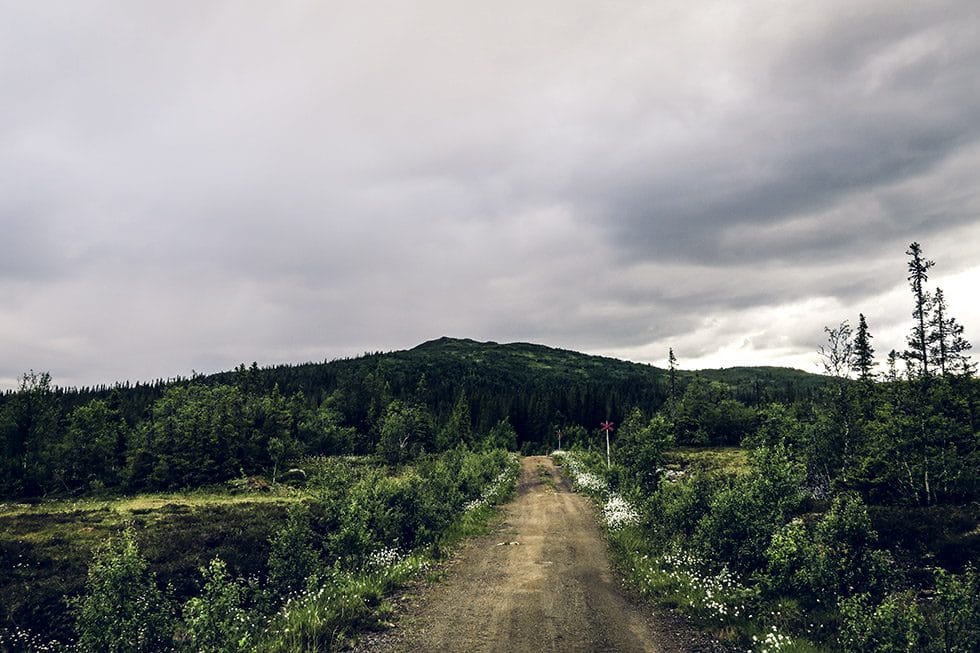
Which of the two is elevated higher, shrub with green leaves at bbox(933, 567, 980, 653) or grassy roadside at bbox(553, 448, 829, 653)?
shrub with green leaves at bbox(933, 567, 980, 653)

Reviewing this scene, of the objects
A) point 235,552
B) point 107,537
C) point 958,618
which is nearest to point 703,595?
point 958,618

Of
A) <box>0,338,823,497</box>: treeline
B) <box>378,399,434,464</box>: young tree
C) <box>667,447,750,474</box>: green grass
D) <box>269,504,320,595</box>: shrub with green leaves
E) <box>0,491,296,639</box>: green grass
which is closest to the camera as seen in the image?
<box>269,504,320,595</box>: shrub with green leaves

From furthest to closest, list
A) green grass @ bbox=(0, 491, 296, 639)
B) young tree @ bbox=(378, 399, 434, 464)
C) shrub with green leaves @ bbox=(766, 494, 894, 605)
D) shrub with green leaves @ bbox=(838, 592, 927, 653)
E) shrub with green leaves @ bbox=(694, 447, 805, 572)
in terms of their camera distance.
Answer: young tree @ bbox=(378, 399, 434, 464) → green grass @ bbox=(0, 491, 296, 639) → shrub with green leaves @ bbox=(694, 447, 805, 572) → shrub with green leaves @ bbox=(766, 494, 894, 605) → shrub with green leaves @ bbox=(838, 592, 927, 653)

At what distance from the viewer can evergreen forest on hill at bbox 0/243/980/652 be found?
12.6m

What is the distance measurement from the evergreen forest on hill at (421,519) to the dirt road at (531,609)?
110 cm

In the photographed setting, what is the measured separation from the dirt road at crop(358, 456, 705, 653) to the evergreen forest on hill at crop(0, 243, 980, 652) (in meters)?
1.10

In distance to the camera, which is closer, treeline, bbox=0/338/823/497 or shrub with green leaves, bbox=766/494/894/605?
shrub with green leaves, bbox=766/494/894/605

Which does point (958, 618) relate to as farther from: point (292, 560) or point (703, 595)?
point (292, 560)

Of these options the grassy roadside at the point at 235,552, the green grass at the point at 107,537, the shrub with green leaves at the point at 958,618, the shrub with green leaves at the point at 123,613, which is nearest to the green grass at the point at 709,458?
the grassy roadside at the point at 235,552

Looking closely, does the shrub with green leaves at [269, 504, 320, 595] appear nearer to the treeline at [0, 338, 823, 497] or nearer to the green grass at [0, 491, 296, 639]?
the green grass at [0, 491, 296, 639]

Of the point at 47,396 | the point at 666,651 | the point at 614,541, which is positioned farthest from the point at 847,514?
the point at 47,396

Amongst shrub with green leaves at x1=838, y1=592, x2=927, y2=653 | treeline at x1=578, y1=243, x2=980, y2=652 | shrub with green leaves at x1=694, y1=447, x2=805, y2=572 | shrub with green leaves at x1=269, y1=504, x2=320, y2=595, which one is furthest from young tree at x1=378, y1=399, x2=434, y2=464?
shrub with green leaves at x1=838, y1=592, x2=927, y2=653

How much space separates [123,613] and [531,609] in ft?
34.7

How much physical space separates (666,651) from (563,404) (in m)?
128
